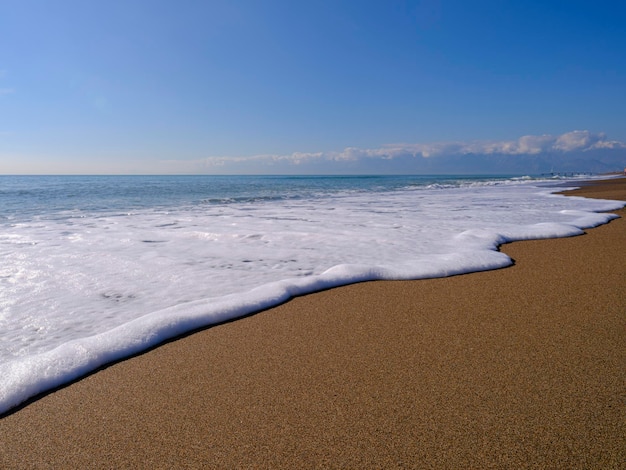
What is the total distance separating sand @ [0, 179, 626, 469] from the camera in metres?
1.38

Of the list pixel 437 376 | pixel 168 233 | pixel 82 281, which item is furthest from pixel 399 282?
pixel 168 233

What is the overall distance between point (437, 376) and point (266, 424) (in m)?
0.86

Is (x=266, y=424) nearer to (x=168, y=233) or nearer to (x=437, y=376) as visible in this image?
(x=437, y=376)

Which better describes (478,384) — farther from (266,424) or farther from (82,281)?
(82,281)

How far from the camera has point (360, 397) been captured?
66.9 inches

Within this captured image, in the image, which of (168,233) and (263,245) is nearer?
(263,245)

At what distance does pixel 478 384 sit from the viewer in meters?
1.78

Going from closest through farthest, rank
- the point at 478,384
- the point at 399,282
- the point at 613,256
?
the point at 478,384
the point at 399,282
the point at 613,256

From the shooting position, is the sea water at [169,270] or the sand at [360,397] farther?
the sea water at [169,270]

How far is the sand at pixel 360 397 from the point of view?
1.38m

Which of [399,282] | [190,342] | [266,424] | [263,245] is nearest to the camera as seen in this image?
[266,424]

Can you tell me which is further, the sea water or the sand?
the sea water

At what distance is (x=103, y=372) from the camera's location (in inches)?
79.4

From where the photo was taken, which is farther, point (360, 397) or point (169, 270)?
point (169, 270)
